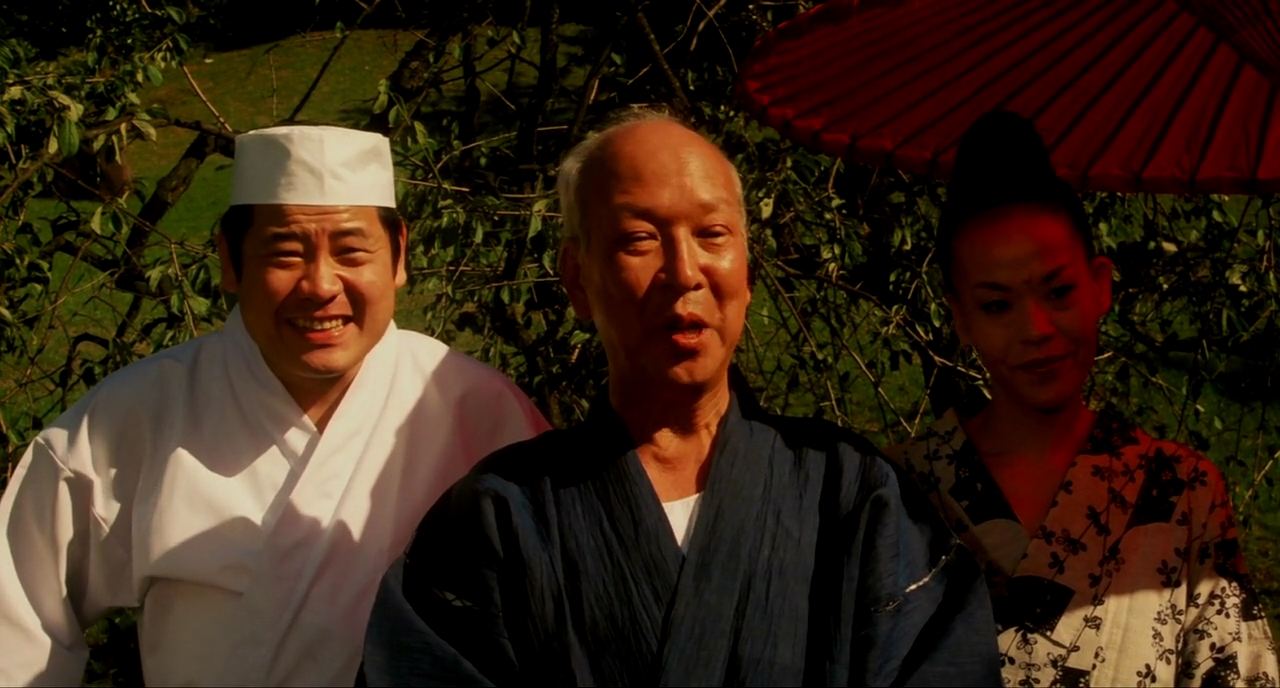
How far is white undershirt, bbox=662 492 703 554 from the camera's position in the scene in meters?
1.83

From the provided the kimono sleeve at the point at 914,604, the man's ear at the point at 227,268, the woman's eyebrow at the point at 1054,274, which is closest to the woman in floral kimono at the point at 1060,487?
the woman's eyebrow at the point at 1054,274

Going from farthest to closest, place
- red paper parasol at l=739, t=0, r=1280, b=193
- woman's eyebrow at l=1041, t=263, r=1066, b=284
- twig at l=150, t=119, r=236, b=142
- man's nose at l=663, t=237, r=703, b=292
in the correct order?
twig at l=150, t=119, r=236, b=142, red paper parasol at l=739, t=0, r=1280, b=193, woman's eyebrow at l=1041, t=263, r=1066, b=284, man's nose at l=663, t=237, r=703, b=292

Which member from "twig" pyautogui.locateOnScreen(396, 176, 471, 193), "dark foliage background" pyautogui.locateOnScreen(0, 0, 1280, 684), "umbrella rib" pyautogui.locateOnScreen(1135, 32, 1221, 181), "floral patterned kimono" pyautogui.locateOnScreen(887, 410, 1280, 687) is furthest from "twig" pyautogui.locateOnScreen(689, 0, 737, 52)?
"floral patterned kimono" pyautogui.locateOnScreen(887, 410, 1280, 687)

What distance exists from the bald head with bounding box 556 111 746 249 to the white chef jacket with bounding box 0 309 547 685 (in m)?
0.46

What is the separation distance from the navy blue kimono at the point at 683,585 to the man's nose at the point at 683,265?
22cm

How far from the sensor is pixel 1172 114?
2.38 metres

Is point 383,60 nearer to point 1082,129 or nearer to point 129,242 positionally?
point 129,242

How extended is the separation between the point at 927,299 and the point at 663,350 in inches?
66.7

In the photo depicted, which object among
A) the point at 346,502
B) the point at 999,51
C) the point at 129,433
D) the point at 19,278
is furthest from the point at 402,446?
the point at 19,278

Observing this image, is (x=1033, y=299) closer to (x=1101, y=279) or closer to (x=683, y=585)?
(x=1101, y=279)

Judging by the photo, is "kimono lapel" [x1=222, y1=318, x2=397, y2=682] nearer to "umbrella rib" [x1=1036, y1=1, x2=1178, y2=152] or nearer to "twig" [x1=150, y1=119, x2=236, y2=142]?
"umbrella rib" [x1=1036, y1=1, x2=1178, y2=152]

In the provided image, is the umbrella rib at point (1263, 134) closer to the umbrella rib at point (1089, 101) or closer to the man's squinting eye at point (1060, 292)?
the umbrella rib at point (1089, 101)

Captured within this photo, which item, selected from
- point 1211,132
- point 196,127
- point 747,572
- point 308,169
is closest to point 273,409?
point 308,169

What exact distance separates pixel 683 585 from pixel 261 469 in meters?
0.78
